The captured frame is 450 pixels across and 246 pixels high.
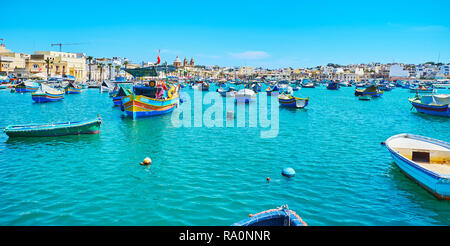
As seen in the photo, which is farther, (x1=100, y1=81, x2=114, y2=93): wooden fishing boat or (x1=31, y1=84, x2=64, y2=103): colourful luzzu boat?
(x1=100, y1=81, x2=114, y2=93): wooden fishing boat

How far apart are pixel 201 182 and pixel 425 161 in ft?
41.5

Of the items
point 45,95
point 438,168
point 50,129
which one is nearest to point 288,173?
point 438,168

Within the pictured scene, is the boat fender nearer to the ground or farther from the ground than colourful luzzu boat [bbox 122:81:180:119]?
nearer to the ground

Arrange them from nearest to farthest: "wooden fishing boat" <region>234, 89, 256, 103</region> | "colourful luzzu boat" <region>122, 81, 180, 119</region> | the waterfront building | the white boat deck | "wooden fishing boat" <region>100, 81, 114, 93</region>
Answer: the white boat deck < "colourful luzzu boat" <region>122, 81, 180, 119</region> < "wooden fishing boat" <region>234, 89, 256, 103</region> < "wooden fishing boat" <region>100, 81, 114, 93</region> < the waterfront building

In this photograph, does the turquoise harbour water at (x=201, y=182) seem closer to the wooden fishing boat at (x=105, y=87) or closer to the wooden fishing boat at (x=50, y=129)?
the wooden fishing boat at (x=50, y=129)

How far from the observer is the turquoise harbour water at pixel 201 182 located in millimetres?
12273

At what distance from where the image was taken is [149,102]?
3847cm

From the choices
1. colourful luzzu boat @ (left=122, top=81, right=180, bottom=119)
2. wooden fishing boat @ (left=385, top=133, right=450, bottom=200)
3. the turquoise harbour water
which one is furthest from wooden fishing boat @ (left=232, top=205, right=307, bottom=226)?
colourful luzzu boat @ (left=122, top=81, right=180, bottom=119)

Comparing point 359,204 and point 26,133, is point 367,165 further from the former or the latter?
point 26,133

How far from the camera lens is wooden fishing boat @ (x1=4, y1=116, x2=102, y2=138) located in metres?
25.2

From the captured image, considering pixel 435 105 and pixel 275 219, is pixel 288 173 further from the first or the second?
pixel 435 105

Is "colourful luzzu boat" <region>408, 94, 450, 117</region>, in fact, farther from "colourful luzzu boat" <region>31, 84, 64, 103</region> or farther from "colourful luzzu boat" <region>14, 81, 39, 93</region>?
"colourful luzzu boat" <region>14, 81, 39, 93</region>

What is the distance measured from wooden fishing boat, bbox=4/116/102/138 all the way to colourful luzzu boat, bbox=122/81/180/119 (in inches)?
404
